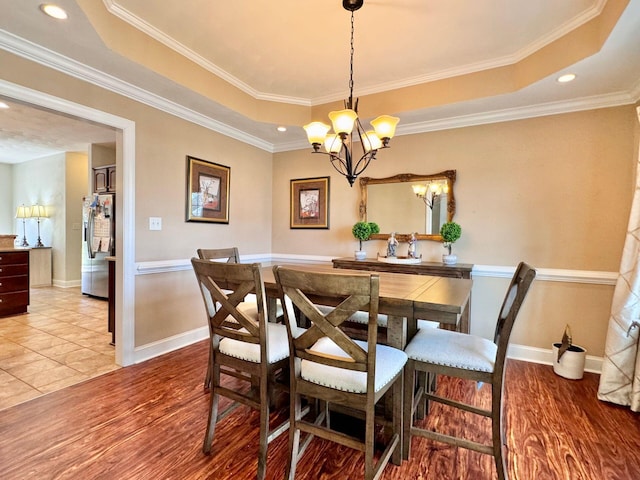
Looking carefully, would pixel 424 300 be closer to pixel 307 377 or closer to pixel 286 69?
pixel 307 377

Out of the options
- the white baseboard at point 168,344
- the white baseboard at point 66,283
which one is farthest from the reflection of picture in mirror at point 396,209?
the white baseboard at point 66,283

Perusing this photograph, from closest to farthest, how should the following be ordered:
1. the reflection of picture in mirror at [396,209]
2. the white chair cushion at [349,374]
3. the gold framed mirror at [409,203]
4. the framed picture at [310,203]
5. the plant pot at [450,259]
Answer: the white chair cushion at [349,374], the plant pot at [450,259], the gold framed mirror at [409,203], the reflection of picture in mirror at [396,209], the framed picture at [310,203]

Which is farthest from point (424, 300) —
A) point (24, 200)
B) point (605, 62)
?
point (24, 200)

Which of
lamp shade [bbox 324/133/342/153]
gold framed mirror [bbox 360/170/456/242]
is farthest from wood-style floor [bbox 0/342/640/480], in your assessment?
lamp shade [bbox 324/133/342/153]

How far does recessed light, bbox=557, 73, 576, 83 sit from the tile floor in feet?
14.1

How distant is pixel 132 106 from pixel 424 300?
2824 millimetres

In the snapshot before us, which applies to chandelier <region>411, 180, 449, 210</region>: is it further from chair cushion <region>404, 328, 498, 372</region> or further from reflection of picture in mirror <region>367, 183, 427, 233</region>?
chair cushion <region>404, 328, 498, 372</region>

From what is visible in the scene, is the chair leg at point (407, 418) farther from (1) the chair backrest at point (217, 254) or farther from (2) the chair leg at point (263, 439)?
(1) the chair backrest at point (217, 254)

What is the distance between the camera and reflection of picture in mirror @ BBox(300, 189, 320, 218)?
3998 millimetres

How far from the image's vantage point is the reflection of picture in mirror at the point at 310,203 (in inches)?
157

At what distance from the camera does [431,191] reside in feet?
11.0

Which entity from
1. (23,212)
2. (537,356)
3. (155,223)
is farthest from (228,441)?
(23,212)

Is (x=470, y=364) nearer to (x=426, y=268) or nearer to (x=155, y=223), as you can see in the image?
(x=426, y=268)

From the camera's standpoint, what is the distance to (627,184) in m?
2.61
